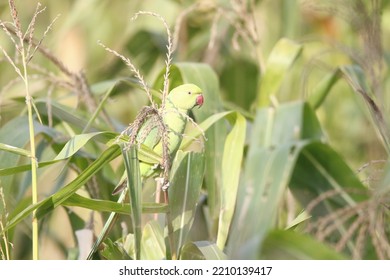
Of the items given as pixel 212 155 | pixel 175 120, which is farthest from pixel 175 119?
pixel 212 155

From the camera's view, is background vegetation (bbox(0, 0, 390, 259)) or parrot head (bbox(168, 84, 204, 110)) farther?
parrot head (bbox(168, 84, 204, 110))

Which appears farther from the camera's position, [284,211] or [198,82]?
[284,211]

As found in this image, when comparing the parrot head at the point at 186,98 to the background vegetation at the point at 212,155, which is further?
the parrot head at the point at 186,98

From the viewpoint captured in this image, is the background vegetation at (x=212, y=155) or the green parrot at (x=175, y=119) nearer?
the background vegetation at (x=212, y=155)

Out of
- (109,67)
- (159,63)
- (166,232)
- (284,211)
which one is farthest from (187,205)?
(159,63)

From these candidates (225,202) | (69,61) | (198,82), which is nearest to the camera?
(225,202)

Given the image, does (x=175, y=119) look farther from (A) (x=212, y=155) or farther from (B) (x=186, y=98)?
(A) (x=212, y=155)

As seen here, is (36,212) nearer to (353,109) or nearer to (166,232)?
(166,232)
